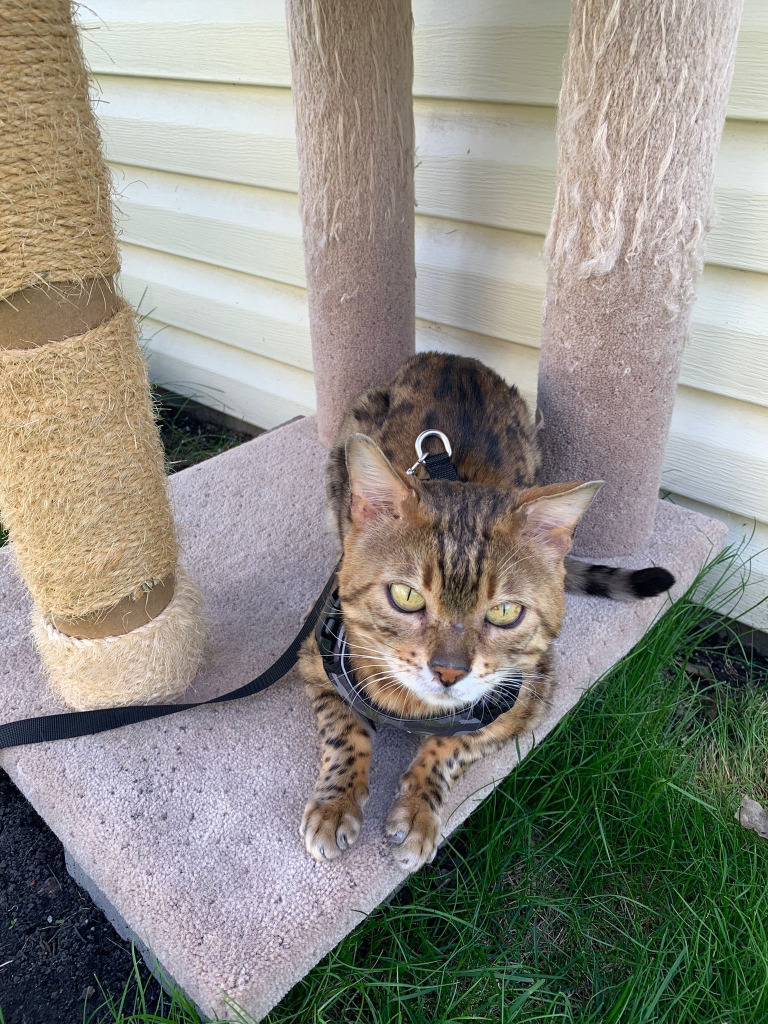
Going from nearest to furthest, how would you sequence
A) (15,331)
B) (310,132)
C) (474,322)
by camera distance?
(15,331) < (310,132) < (474,322)

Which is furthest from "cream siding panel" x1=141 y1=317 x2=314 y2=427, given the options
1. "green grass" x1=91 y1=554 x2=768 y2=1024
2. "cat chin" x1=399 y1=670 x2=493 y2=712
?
"cat chin" x1=399 y1=670 x2=493 y2=712

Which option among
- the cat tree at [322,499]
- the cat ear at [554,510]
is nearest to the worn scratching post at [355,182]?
the cat tree at [322,499]

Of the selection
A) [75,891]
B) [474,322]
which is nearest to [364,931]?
[75,891]

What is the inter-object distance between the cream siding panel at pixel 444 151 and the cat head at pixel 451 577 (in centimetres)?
120

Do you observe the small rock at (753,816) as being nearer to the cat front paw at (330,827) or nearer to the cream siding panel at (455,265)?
the cat front paw at (330,827)

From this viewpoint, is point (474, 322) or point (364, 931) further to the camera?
point (474, 322)

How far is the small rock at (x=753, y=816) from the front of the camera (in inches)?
68.1

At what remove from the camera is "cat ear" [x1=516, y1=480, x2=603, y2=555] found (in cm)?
125

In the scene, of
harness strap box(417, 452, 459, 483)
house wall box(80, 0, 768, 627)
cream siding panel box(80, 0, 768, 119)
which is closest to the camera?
harness strap box(417, 452, 459, 483)

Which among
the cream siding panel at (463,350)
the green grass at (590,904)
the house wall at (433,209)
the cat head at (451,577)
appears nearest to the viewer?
the cat head at (451,577)

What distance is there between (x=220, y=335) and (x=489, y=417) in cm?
214

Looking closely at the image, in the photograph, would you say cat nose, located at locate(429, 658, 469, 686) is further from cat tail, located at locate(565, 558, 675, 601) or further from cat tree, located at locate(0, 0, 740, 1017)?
cat tail, located at locate(565, 558, 675, 601)

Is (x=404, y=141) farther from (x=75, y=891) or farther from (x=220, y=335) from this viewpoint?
(x=75, y=891)

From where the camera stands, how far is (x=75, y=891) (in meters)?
1.70
